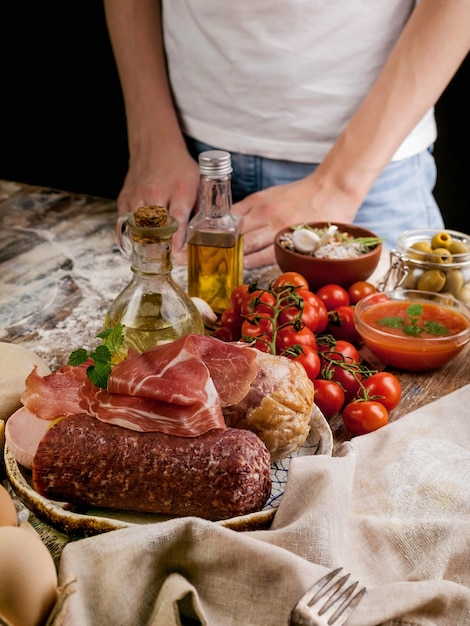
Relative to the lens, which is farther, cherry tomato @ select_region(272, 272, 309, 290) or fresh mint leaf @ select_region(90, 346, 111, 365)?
cherry tomato @ select_region(272, 272, 309, 290)

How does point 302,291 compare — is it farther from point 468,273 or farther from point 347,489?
point 347,489

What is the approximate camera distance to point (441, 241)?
1.83 meters

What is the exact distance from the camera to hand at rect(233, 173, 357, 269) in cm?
208

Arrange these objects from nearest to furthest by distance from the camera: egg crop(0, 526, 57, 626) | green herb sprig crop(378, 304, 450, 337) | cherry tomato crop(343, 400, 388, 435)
→ 1. egg crop(0, 526, 57, 626)
2. cherry tomato crop(343, 400, 388, 435)
3. green herb sprig crop(378, 304, 450, 337)

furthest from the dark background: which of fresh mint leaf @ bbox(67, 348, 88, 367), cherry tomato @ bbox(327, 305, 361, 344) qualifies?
fresh mint leaf @ bbox(67, 348, 88, 367)

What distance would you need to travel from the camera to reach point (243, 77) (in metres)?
2.22

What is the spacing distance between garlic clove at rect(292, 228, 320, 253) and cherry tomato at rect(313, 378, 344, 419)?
50 centimetres

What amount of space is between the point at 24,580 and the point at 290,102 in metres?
1.70

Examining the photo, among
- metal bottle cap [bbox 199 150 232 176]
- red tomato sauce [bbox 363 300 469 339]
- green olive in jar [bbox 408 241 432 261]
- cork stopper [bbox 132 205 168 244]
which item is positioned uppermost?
cork stopper [bbox 132 205 168 244]

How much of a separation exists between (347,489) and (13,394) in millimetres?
582

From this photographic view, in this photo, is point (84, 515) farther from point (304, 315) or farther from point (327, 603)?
point (304, 315)

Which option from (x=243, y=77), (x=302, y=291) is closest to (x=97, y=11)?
(x=243, y=77)

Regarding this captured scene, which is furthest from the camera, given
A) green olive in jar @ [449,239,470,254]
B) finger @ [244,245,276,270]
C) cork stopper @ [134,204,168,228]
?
finger @ [244,245,276,270]

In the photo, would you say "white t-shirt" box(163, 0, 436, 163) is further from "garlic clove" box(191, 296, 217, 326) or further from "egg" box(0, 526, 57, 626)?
"egg" box(0, 526, 57, 626)
